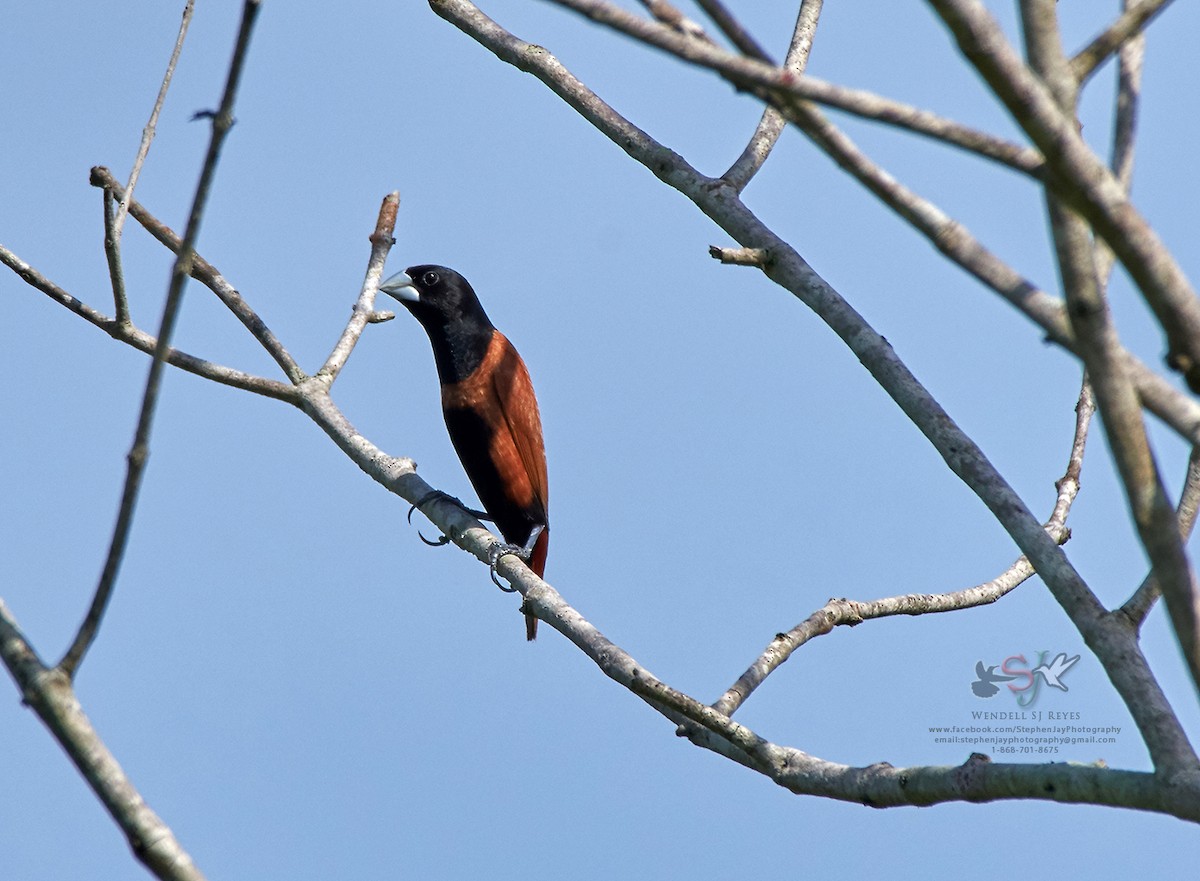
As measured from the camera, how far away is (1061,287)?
1.51 m

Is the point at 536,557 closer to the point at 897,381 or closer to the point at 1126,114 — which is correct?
the point at 897,381

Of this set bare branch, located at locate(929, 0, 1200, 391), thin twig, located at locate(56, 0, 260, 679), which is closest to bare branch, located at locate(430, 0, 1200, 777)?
bare branch, located at locate(929, 0, 1200, 391)

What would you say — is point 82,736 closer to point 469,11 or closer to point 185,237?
point 185,237

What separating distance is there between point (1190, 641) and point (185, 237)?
1.47 m

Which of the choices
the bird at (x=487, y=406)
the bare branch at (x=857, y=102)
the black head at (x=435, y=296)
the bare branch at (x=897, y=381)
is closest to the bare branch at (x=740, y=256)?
the bare branch at (x=897, y=381)

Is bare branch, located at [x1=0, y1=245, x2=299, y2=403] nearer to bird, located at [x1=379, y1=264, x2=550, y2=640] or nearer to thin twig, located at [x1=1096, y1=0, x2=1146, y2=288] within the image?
bird, located at [x1=379, y1=264, x2=550, y2=640]

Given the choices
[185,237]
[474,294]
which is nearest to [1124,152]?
[185,237]

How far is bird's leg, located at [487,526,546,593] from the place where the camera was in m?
4.65

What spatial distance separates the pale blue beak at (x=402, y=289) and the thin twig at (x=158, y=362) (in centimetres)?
510

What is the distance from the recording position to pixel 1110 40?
5.55 feet

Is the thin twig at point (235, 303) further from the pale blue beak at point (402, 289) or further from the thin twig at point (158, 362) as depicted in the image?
the thin twig at point (158, 362)

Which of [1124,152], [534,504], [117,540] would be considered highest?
[534,504]

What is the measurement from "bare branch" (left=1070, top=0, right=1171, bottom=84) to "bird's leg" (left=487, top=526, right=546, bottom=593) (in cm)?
304

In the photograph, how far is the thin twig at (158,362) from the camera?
5.21 ft
